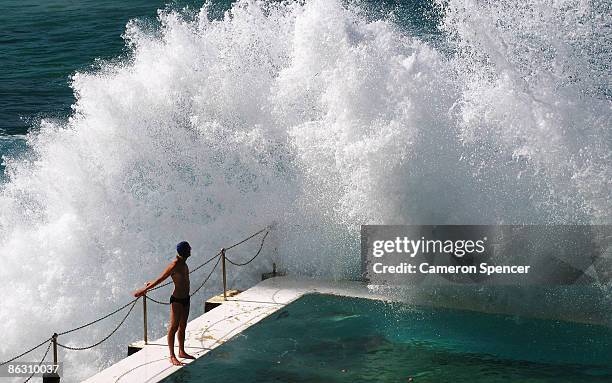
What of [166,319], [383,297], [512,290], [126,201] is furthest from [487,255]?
[126,201]

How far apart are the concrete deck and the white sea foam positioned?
0.66 m

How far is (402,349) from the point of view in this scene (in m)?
10.5

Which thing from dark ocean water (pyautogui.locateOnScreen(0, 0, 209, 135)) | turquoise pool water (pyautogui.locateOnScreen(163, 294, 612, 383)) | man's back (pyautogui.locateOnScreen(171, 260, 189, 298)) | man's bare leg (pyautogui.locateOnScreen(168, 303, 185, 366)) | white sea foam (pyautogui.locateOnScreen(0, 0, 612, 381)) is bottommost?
turquoise pool water (pyautogui.locateOnScreen(163, 294, 612, 383))

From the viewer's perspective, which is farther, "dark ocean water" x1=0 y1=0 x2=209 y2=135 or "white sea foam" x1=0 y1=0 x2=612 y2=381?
"dark ocean water" x1=0 y1=0 x2=209 y2=135

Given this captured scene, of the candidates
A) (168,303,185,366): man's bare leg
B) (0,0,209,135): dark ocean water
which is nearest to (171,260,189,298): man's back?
(168,303,185,366): man's bare leg

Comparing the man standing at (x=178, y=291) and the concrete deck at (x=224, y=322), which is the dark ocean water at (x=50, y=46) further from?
the man standing at (x=178, y=291)

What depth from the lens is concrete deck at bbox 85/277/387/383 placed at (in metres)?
10.0

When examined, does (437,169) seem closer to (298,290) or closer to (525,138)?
(525,138)

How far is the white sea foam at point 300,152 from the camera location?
12711 mm

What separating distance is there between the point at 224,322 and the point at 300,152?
346 cm

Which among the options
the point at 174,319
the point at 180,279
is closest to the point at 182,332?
the point at 174,319

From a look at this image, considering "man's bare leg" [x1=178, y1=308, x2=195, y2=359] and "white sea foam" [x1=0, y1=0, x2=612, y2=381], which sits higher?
"white sea foam" [x1=0, y1=0, x2=612, y2=381]

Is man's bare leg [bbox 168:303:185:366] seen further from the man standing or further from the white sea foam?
the white sea foam

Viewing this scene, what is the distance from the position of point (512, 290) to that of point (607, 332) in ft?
4.82
